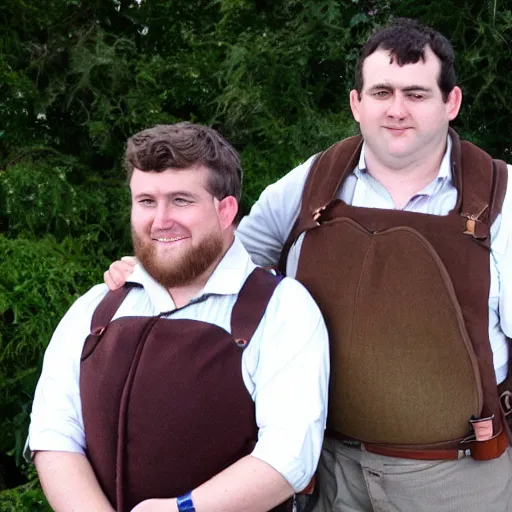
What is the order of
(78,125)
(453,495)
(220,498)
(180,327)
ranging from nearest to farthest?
(220,498)
(180,327)
(453,495)
(78,125)

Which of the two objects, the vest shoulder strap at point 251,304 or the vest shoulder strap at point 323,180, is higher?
the vest shoulder strap at point 323,180

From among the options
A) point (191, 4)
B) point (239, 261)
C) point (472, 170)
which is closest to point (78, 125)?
point (191, 4)

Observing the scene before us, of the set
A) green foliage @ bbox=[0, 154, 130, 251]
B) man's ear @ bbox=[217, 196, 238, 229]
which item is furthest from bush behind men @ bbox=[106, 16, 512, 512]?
green foliage @ bbox=[0, 154, 130, 251]

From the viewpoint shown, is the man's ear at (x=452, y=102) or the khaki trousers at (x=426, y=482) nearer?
the khaki trousers at (x=426, y=482)

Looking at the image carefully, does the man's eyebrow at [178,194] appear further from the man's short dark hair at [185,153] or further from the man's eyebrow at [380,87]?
the man's eyebrow at [380,87]

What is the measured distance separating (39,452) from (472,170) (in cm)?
142

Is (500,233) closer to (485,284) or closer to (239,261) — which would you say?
(485,284)

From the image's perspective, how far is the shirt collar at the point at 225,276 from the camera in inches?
85.5

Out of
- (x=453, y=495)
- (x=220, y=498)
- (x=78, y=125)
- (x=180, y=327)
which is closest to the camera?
(x=220, y=498)

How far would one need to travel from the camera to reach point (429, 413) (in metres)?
2.18

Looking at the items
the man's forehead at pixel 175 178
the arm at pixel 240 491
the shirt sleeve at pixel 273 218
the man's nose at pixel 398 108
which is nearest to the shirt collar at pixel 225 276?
the man's forehead at pixel 175 178

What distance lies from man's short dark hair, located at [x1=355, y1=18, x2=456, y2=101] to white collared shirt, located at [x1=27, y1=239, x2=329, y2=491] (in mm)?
705

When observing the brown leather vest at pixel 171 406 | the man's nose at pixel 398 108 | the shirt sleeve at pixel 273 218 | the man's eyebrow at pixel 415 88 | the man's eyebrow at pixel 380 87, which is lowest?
the brown leather vest at pixel 171 406

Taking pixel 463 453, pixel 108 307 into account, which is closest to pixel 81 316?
pixel 108 307
